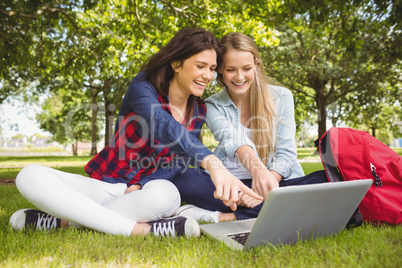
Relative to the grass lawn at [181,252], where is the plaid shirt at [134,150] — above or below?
above

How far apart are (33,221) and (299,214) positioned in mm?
1508

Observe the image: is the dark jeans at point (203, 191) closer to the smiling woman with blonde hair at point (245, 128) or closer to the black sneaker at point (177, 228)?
the smiling woman with blonde hair at point (245, 128)

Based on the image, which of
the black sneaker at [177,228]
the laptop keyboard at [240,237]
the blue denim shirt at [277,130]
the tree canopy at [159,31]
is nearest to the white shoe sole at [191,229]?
the black sneaker at [177,228]

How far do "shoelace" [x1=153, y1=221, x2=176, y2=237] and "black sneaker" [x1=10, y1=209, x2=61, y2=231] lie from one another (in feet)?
1.98

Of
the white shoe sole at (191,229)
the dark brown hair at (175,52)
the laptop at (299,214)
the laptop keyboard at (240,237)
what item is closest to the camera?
the laptop at (299,214)

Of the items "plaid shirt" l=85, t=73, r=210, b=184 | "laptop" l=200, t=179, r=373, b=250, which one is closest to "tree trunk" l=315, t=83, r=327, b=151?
"plaid shirt" l=85, t=73, r=210, b=184

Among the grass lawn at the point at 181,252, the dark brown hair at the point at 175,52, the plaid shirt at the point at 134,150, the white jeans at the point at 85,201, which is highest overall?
the dark brown hair at the point at 175,52

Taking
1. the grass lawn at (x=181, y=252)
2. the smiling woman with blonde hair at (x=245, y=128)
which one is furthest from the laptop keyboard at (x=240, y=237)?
the smiling woman with blonde hair at (x=245, y=128)

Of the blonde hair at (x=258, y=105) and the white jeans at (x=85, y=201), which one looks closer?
the white jeans at (x=85, y=201)

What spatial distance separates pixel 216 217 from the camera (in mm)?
2271

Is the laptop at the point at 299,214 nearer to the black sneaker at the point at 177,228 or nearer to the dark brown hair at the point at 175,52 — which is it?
the black sneaker at the point at 177,228

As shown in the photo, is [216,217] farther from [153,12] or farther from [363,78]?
[363,78]

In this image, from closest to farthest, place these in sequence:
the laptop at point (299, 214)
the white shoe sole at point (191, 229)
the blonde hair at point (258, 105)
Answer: the laptop at point (299, 214) < the white shoe sole at point (191, 229) < the blonde hair at point (258, 105)

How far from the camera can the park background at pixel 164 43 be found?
145 centimetres
